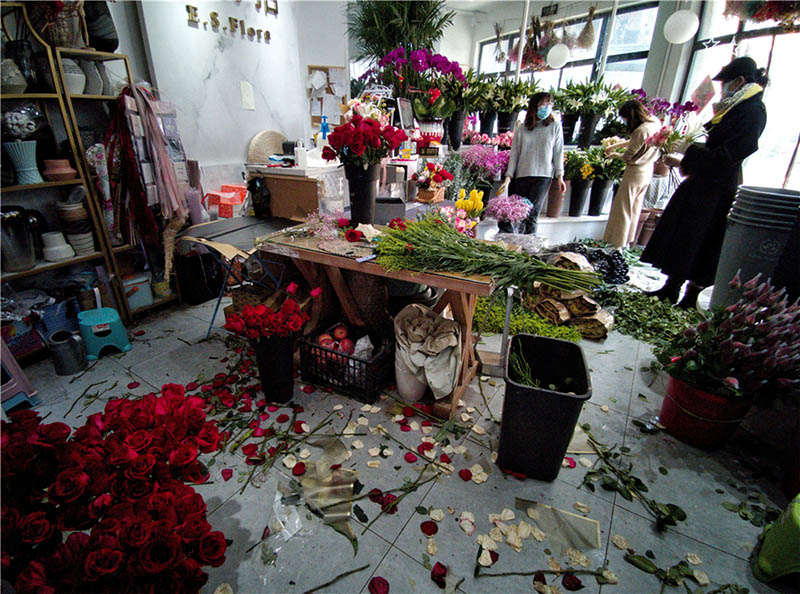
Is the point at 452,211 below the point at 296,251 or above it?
above

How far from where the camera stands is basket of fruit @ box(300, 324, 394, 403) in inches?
84.3

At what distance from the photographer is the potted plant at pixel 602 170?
15.3 ft

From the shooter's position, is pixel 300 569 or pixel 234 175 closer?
pixel 300 569

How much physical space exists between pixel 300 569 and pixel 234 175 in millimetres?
3571

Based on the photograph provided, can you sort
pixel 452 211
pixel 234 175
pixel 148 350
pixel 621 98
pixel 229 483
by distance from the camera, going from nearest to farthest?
1. pixel 229 483
2. pixel 452 211
3. pixel 148 350
4. pixel 234 175
5. pixel 621 98

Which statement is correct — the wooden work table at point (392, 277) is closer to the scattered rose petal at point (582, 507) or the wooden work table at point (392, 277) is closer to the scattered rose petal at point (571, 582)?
the scattered rose petal at point (582, 507)

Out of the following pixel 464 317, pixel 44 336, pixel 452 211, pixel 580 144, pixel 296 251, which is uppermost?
pixel 580 144

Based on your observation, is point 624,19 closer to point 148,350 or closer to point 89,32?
point 89,32

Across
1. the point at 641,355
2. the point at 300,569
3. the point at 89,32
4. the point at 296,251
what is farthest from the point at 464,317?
the point at 89,32

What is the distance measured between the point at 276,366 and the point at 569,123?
4.60m

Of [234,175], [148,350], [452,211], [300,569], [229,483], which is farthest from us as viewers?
[234,175]

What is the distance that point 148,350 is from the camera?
2668mm

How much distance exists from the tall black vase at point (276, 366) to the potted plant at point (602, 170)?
168 inches

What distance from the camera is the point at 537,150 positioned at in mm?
3760
